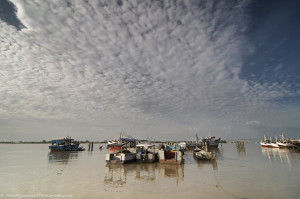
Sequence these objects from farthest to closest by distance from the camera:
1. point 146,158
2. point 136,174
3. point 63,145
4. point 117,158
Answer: point 63,145 → point 146,158 → point 117,158 → point 136,174

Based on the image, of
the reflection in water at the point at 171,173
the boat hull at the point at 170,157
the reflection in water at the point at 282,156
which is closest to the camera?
the reflection in water at the point at 171,173

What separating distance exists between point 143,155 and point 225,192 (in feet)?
58.0

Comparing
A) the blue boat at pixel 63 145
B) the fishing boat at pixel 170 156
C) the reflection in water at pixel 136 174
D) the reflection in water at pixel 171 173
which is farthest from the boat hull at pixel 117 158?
the blue boat at pixel 63 145

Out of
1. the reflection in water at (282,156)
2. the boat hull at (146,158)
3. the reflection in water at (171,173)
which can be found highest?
the boat hull at (146,158)

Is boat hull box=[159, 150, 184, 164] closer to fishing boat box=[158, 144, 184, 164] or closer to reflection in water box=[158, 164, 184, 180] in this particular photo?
fishing boat box=[158, 144, 184, 164]

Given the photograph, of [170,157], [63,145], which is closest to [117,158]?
[170,157]

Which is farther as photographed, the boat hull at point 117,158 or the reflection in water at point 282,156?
the reflection in water at point 282,156

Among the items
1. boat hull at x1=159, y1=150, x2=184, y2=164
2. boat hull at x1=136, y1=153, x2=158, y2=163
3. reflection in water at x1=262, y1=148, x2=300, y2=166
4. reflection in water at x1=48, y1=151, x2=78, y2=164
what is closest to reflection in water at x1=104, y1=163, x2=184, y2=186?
boat hull at x1=159, y1=150, x2=184, y2=164

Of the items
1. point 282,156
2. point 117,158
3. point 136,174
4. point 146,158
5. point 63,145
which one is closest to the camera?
point 136,174

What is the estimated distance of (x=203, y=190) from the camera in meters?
11.8

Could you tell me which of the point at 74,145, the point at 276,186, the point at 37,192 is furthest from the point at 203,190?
the point at 74,145

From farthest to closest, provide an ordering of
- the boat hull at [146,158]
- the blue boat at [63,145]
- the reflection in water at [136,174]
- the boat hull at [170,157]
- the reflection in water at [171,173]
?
the blue boat at [63,145] < the boat hull at [146,158] < the boat hull at [170,157] < the reflection in water at [171,173] < the reflection in water at [136,174]

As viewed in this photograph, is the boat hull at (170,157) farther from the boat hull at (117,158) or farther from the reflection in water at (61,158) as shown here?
the reflection in water at (61,158)

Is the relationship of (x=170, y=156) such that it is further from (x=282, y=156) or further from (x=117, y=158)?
(x=282, y=156)
